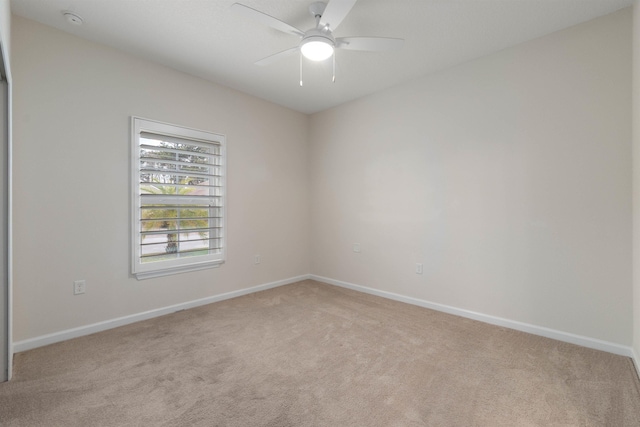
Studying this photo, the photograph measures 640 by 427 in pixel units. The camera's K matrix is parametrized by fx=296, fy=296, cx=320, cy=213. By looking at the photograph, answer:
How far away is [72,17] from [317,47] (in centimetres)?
198

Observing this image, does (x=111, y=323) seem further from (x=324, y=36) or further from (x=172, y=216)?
(x=324, y=36)

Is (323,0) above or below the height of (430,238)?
above

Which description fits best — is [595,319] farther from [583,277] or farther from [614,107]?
[614,107]

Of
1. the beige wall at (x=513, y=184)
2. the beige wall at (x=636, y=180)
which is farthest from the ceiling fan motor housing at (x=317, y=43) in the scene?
the beige wall at (x=636, y=180)

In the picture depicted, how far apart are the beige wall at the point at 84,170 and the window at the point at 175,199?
0.35 feet

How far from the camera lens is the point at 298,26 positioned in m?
2.53

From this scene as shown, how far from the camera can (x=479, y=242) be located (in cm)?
302

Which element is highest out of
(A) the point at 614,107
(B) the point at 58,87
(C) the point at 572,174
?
(B) the point at 58,87

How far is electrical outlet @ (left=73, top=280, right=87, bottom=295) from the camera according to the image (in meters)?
2.62

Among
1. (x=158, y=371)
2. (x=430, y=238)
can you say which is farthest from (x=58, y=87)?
(x=430, y=238)

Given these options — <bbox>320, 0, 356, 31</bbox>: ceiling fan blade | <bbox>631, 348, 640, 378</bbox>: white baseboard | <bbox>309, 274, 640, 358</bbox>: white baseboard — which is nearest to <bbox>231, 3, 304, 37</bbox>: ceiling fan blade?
<bbox>320, 0, 356, 31</bbox>: ceiling fan blade

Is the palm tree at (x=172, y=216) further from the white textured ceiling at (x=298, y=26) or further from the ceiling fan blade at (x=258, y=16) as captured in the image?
the ceiling fan blade at (x=258, y=16)

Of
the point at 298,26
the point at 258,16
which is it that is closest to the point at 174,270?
the point at 258,16

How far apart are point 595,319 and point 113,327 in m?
4.23
